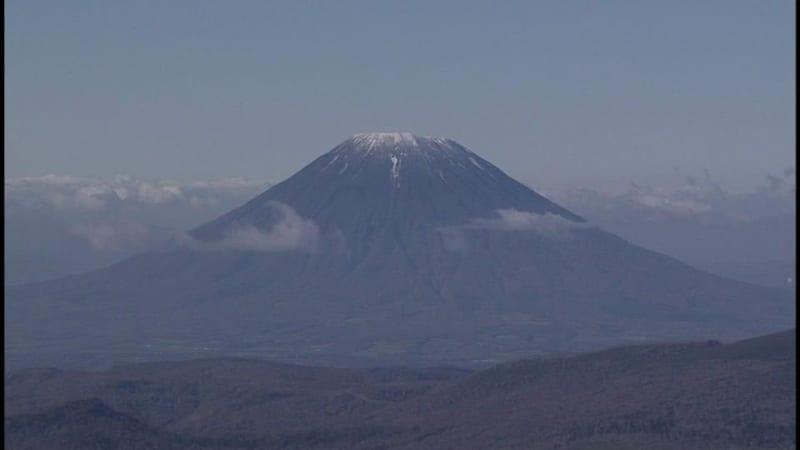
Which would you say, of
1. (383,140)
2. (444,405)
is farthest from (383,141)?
(444,405)

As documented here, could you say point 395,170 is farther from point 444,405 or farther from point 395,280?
point 444,405

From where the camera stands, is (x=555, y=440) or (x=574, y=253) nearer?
(x=555, y=440)

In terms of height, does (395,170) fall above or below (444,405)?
above

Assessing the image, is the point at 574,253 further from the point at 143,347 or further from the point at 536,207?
the point at 143,347

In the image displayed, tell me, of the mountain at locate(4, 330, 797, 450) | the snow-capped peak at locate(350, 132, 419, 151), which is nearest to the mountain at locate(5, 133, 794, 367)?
the snow-capped peak at locate(350, 132, 419, 151)

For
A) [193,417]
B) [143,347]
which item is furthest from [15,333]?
[193,417]

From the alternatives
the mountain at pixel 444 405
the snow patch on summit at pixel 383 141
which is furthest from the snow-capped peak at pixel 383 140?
the mountain at pixel 444 405

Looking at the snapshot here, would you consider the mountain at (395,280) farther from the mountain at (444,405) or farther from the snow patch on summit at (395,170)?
the mountain at (444,405)
